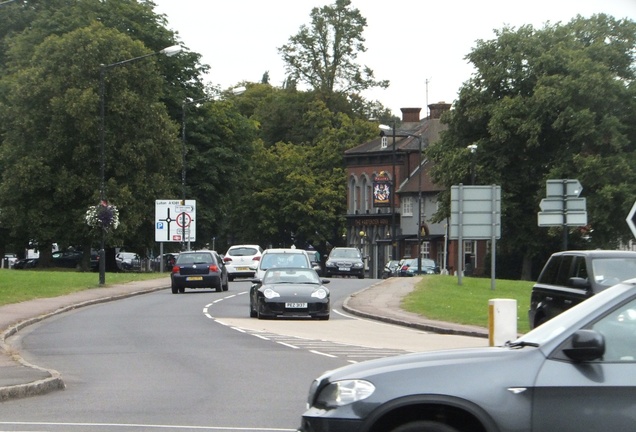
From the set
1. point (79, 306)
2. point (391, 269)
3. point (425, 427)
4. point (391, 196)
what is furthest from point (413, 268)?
point (425, 427)

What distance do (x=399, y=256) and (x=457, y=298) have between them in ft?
221

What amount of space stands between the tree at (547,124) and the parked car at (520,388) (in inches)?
2344

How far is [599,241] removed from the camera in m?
67.7

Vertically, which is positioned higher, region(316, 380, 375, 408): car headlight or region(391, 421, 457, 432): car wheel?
region(316, 380, 375, 408): car headlight

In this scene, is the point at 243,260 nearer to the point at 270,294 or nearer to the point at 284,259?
the point at 284,259

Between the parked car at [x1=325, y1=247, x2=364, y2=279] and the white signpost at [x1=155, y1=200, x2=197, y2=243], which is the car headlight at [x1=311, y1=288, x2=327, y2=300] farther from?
the parked car at [x1=325, y1=247, x2=364, y2=279]

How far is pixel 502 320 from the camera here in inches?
677

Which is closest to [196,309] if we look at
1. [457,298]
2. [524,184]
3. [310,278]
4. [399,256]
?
[310,278]

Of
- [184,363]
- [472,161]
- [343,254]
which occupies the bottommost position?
[184,363]

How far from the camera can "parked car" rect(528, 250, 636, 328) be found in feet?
63.3

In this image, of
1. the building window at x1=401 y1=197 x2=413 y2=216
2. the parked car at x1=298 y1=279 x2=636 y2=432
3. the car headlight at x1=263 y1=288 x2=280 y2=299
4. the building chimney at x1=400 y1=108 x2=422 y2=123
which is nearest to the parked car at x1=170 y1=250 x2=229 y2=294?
the car headlight at x1=263 y1=288 x2=280 y2=299

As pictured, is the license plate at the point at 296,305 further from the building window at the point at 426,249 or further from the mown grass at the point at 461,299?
the building window at the point at 426,249

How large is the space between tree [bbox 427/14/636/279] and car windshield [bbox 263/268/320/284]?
122 ft

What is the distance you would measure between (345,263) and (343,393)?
66270mm
